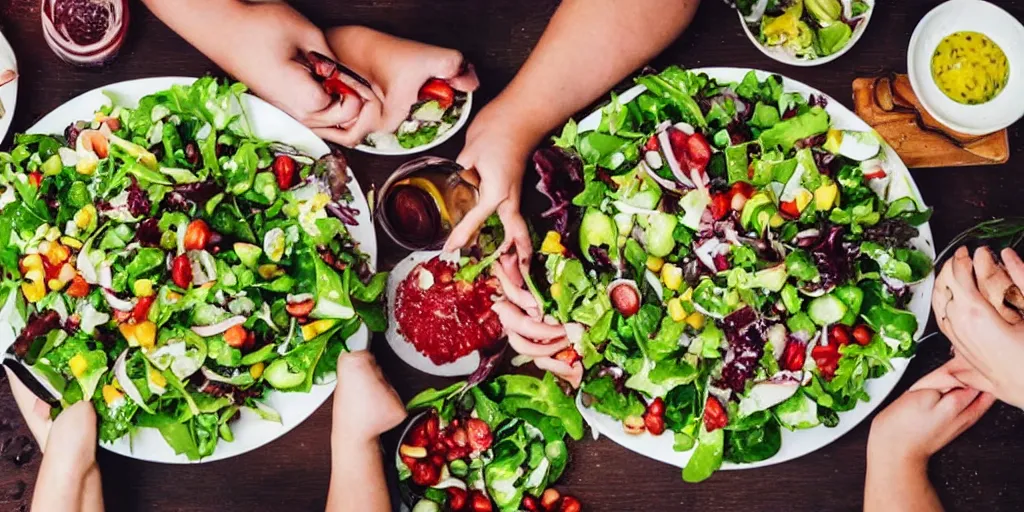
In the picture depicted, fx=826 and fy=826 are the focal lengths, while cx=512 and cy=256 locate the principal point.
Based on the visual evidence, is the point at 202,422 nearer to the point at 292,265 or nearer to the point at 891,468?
the point at 292,265

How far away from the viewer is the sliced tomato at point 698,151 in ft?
4.61

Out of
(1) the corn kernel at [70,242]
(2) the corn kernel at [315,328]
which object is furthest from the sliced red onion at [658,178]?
(1) the corn kernel at [70,242]

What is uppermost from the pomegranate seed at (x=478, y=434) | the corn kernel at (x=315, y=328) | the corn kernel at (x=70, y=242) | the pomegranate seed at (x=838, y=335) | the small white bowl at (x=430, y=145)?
the small white bowl at (x=430, y=145)

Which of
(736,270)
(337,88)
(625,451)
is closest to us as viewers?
(736,270)

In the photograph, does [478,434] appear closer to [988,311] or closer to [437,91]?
[437,91]

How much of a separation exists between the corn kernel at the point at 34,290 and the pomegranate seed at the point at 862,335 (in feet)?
4.57

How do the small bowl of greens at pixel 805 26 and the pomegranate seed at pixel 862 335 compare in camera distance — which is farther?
the small bowl of greens at pixel 805 26

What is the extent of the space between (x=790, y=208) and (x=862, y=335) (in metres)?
0.25

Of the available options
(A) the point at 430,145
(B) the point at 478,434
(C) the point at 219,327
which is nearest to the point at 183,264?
(C) the point at 219,327

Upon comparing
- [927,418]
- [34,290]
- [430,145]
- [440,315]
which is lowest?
[927,418]

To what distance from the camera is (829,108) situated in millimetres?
1434

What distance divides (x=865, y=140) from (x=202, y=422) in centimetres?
124

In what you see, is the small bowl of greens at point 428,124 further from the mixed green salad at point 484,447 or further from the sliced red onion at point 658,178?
the mixed green salad at point 484,447

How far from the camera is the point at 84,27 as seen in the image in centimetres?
155
